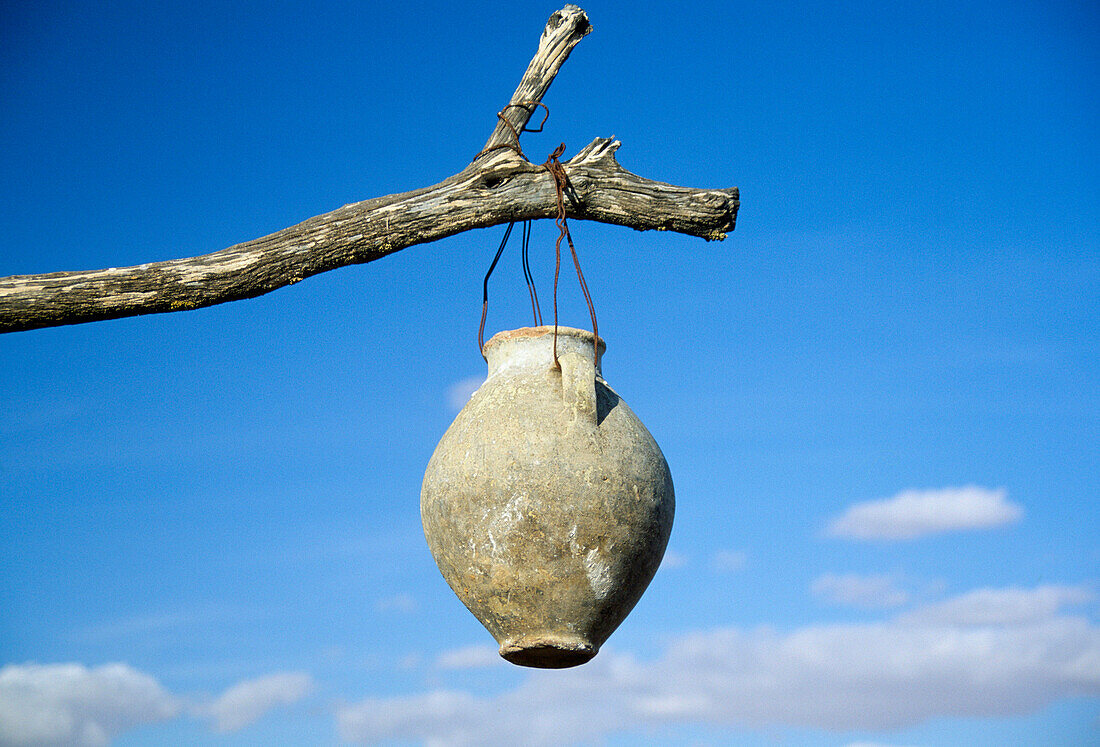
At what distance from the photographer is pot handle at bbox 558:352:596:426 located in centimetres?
476

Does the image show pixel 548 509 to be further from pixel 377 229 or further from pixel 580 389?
pixel 377 229

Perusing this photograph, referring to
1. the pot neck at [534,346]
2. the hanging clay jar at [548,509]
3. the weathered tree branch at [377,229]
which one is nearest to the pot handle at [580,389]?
the hanging clay jar at [548,509]

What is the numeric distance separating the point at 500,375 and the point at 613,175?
1.10m

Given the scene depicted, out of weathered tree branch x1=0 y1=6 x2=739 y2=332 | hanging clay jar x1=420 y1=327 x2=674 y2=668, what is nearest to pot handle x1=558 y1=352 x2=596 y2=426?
hanging clay jar x1=420 y1=327 x2=674 y2=668

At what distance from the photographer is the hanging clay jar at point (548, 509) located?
4613 millimetres

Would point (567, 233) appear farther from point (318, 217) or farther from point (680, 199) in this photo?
point (318, 217)

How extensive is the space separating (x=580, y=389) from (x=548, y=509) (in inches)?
20.6

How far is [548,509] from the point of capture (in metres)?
4.58

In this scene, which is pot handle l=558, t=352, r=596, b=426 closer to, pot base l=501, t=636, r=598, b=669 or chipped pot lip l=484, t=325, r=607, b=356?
chipped pot lip l=484, t=325, r=607, b=356

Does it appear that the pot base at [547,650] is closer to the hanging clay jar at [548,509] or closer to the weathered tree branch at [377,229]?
the hanging clay jar at [548,509]

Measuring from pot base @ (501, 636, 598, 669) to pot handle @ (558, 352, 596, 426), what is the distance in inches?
36.1

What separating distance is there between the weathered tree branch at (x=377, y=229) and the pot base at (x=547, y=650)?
186cm

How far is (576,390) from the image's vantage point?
477 cm

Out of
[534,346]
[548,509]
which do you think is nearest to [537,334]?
[534,346]
